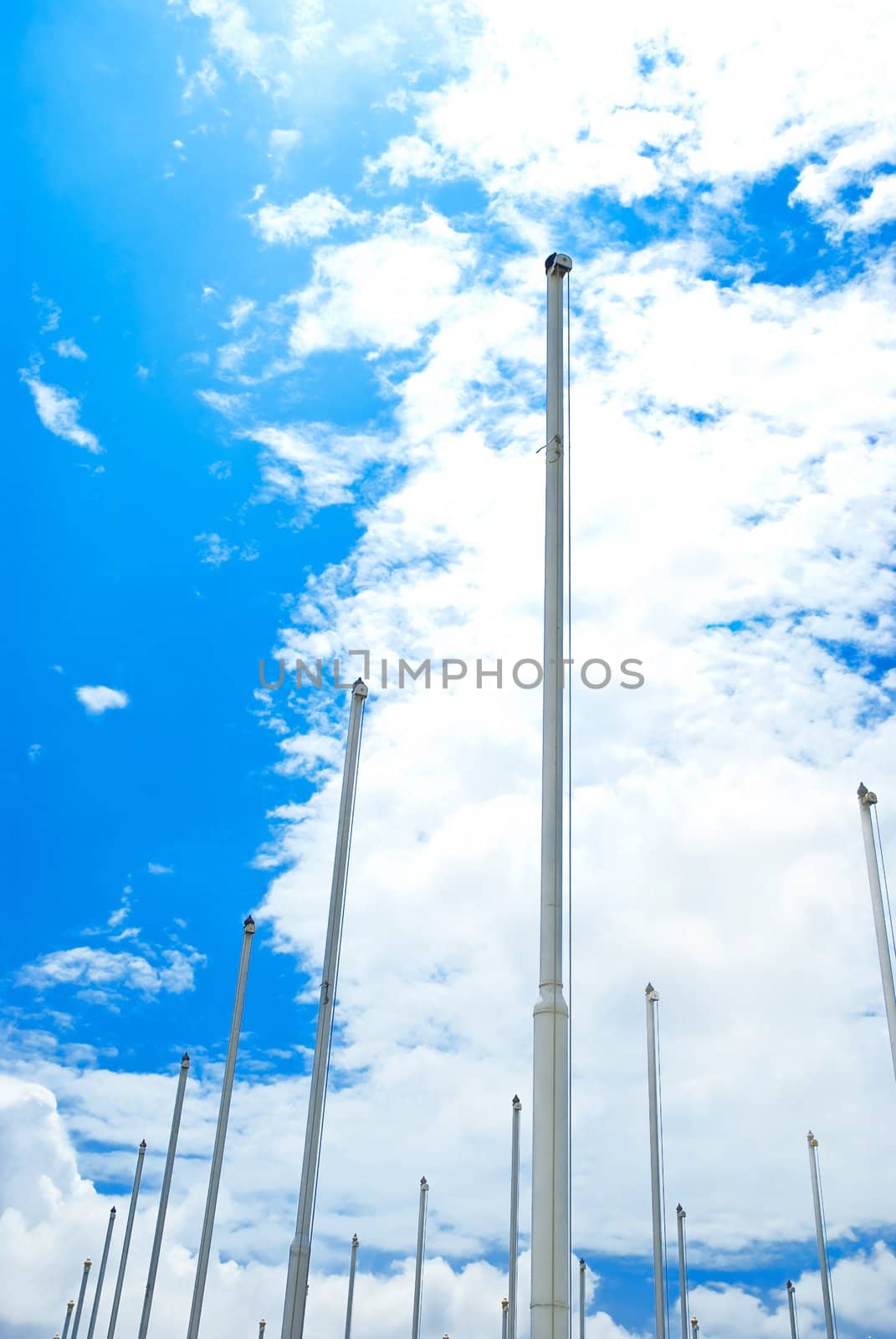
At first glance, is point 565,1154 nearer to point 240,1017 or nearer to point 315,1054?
point 315,1054

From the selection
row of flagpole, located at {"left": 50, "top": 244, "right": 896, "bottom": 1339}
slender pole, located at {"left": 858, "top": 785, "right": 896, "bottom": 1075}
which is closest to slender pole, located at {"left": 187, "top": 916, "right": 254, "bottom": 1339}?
row of flagpole, located at {"left": 50, "top": 244, "right": 896, "bottom": 1339}

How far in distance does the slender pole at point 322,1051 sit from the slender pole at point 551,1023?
35.8 ft

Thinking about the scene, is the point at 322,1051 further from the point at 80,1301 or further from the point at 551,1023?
the point at 80,1301

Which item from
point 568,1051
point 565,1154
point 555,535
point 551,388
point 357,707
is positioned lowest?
point 565,1154

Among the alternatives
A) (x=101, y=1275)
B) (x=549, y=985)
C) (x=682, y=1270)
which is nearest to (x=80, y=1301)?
(x=101, y=1275)

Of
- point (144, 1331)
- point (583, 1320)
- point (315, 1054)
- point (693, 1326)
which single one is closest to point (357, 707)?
point (315, 1054)

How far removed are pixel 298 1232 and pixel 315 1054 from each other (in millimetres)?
3417

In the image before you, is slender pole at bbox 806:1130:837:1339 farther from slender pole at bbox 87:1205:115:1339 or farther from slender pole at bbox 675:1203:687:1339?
slender pole at bbox 87:1205:115:1339

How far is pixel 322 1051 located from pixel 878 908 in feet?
54.4

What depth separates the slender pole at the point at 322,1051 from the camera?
71.8ft

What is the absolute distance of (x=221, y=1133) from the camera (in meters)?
35.2

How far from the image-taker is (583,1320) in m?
56.1

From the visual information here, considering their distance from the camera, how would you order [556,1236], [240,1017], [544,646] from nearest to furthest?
[556,1236] → [544,646] → [240,1017]

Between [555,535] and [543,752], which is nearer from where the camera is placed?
[543,752]
